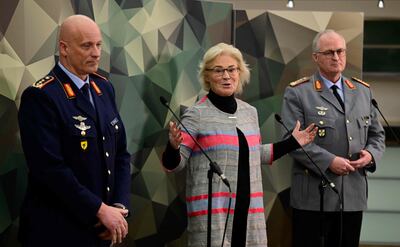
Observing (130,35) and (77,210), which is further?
(130,35)

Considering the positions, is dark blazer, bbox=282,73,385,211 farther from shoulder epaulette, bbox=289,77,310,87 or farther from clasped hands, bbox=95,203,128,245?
clasped hands, bbox=95,203,128,245

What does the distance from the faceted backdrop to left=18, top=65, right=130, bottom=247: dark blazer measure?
39 cm

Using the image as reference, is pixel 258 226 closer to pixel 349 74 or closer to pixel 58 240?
pixel 58 240

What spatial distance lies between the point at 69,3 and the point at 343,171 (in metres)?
1.64

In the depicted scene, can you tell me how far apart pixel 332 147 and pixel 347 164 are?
0.50 ft

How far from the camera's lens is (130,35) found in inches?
160

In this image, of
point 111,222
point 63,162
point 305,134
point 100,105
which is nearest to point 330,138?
point 305,134

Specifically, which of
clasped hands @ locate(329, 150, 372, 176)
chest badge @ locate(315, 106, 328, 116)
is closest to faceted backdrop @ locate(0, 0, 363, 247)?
chest badge @ locate(315, 106, 328, 116)

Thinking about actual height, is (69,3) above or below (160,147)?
above

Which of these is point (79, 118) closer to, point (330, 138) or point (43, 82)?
point (43, 82)

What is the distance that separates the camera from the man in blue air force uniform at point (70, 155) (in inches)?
114

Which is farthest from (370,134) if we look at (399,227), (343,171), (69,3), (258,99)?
(399,227)

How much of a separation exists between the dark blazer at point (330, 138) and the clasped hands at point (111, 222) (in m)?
1.45

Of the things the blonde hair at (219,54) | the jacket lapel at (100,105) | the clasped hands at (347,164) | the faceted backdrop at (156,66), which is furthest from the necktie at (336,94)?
the jacket lapel at (100,105)
